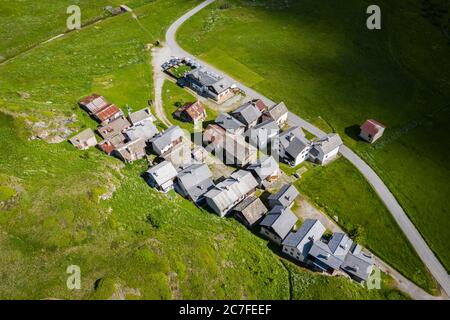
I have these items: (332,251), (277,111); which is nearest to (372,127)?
(277,111)

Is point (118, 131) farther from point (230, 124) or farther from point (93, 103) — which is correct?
point (230, 124)

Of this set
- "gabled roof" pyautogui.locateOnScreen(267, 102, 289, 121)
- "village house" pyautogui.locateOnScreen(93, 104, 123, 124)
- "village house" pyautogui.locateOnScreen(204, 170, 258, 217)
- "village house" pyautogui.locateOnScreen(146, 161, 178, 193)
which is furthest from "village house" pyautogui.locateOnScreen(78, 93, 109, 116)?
"gabled roof" pyautogui.locateOnScreen(267, 102, 289, 121)

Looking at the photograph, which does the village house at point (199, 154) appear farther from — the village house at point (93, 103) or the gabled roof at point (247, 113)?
the village house at point (93, 103)

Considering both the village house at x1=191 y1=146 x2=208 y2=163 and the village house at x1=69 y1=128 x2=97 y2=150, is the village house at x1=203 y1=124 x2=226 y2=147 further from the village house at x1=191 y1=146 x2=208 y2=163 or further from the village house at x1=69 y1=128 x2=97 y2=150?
the village house at x1=69 y1=128 x2=97 y2=150

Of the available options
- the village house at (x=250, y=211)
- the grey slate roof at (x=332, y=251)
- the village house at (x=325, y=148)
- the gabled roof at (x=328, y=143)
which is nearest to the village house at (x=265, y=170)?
the village house at (x=250, y=211)

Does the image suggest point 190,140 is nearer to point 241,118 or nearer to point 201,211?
point 241,118
